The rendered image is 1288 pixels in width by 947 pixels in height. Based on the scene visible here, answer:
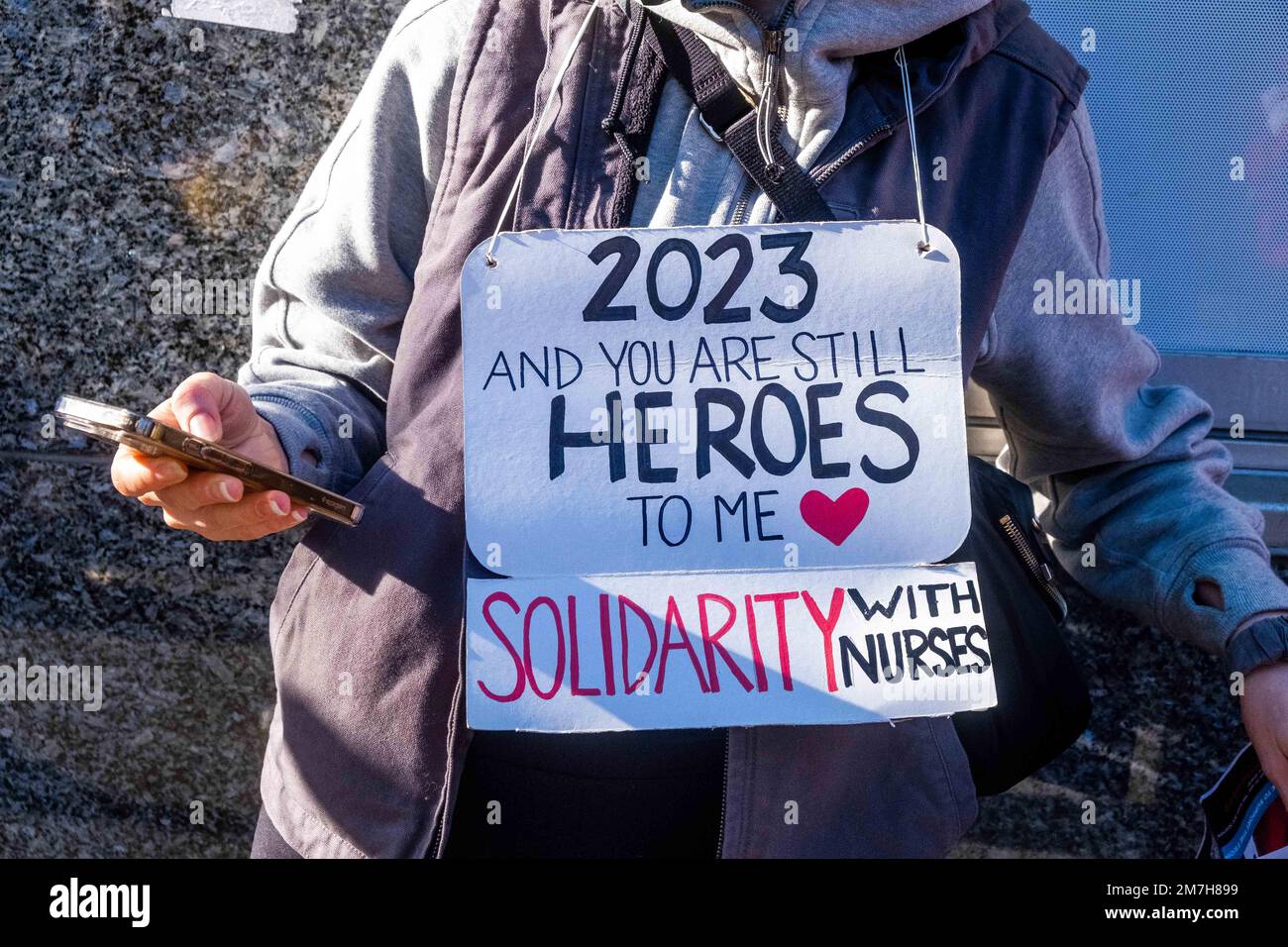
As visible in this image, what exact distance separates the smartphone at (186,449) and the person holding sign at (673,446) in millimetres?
48

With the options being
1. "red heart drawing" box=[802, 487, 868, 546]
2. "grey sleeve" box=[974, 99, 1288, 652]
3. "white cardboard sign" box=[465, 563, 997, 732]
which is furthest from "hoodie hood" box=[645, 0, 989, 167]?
"white cardboard sign" box=[465, 563, 997, 732]

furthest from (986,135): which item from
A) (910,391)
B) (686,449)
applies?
(686,449)

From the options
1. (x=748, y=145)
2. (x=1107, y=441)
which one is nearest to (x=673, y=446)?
(x=748, y=145)

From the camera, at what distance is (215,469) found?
1.21 metres

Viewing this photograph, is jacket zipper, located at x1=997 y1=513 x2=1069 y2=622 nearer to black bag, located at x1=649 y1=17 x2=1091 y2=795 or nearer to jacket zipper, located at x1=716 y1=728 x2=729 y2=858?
black bag, located at x1=649 y1=17 x2=1091 y2=795

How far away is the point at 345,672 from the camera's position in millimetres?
1354

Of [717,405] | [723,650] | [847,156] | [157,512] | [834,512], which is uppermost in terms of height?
[847,156]

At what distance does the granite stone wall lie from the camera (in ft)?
6.97

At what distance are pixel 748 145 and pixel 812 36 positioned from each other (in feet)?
0.47

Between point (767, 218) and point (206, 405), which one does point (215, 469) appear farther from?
point (767, 218)

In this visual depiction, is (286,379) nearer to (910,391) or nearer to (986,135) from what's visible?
(910,391)

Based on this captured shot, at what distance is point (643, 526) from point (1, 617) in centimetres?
166

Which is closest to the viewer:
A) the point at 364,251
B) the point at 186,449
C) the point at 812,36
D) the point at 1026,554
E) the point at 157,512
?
the point at 186,449

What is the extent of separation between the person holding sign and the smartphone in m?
0.05
